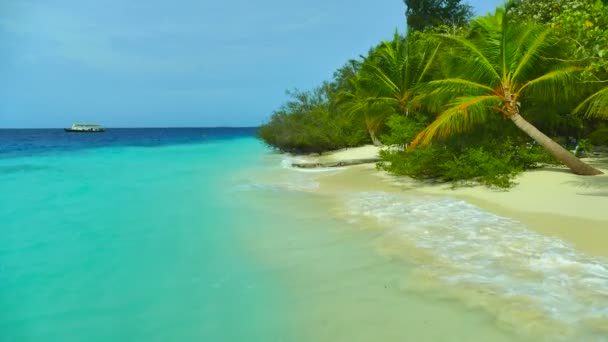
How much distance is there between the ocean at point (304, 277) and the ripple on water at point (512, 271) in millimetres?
20

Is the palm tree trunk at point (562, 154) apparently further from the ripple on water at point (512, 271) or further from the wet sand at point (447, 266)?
the ripple on water at point (512, 271)

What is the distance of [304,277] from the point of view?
18.3ft

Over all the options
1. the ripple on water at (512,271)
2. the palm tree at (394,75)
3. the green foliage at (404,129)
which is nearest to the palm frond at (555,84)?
the green foliage at (404,129)

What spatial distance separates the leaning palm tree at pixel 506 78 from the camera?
406 inches

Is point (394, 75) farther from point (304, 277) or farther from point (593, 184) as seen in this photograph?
point (304, 277)

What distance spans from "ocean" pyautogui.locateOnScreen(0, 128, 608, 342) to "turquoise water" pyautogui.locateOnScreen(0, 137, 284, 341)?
28 mm

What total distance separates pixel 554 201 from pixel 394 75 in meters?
10.3

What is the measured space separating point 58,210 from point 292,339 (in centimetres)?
1106

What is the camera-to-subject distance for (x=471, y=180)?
38.3 ft

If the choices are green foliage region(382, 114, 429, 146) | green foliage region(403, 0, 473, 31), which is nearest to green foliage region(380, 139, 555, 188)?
green foliage region(382, 114, 429, 146)

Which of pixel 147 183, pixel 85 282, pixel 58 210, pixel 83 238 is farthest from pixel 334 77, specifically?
pixel 85 282

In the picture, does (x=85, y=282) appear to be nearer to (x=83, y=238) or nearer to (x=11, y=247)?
(x=83, y=238)

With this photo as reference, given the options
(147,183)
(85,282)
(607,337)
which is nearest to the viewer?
(607,337)

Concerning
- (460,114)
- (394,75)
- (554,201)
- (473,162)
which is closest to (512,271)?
(554,201)
